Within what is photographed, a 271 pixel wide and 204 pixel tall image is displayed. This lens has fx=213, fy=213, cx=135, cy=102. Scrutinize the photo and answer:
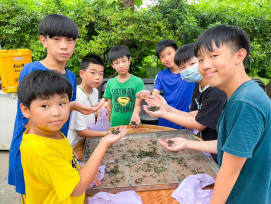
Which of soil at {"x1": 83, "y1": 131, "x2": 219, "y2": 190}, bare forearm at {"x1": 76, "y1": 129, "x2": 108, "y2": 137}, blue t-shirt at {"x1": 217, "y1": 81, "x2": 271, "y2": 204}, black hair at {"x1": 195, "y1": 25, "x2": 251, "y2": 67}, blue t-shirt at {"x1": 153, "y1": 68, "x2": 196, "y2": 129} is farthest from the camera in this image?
blue t-shirt at {"x1": 153, "y1": 68, "x2": 196, "y2": 129}

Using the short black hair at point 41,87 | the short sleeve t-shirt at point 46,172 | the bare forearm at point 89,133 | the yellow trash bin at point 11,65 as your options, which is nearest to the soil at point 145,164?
the bare forearm at point 89,133

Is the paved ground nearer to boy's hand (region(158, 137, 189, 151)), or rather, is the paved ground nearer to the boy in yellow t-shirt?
the boy in yellow t-shirt

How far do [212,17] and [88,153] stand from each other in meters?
5.43

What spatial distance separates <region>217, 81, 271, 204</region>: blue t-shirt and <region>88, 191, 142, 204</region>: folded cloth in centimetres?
54

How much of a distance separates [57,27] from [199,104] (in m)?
1.55

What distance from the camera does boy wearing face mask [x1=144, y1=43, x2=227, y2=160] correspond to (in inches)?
75.1

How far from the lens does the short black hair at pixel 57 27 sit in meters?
1.77

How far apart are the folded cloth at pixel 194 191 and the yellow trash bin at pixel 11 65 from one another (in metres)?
3.70

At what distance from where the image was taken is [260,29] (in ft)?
19.3

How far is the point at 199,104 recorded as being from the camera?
2256mm

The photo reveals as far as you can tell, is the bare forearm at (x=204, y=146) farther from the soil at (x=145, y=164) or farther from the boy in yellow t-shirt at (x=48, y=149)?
the boy in yellow t-shirt at (x=48, y=149)

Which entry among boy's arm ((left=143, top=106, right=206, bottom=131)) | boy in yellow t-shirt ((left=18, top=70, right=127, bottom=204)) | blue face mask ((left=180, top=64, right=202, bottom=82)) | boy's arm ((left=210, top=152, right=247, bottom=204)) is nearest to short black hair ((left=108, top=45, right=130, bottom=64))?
blue face mask ((left=180, top=64, right=202, bottom=82))

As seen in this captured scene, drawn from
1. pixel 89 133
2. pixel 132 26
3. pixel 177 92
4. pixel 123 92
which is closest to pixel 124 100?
pixel 123 92

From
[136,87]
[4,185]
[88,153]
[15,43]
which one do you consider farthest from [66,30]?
[15,43]
